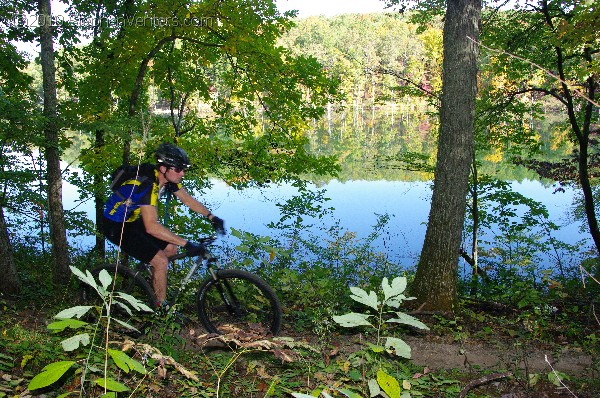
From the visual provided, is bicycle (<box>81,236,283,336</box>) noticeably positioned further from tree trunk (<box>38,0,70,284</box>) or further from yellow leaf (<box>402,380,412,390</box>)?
tree trunk (<box>38,0,70,284</box>)

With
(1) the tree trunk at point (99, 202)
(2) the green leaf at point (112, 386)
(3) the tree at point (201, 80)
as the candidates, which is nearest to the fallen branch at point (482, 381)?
(2) the green leaf at point (112, 386)

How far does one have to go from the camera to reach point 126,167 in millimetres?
4715

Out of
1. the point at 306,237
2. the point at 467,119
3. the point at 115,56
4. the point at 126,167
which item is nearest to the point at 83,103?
the point at 115,56

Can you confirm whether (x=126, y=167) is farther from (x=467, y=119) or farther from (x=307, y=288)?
(x=467, y=119)

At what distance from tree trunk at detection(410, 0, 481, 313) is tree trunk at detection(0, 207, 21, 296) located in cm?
645

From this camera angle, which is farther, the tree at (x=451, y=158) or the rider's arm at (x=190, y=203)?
the tree at (x=451, y=158)

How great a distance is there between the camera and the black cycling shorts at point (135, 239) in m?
4.94

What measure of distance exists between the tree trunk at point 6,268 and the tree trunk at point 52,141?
2.26 feet

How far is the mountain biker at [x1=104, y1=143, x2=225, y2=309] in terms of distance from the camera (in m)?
4.62

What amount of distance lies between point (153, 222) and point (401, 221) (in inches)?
710

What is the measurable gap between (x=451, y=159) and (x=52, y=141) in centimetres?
613

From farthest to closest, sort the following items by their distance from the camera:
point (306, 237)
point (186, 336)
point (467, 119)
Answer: point (306, 237) → point (467, 119) → point (186, 336)

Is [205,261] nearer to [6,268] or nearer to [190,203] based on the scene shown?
[190,203]

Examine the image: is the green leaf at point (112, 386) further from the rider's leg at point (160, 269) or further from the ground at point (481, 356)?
the rider's leg at point (160, 269)
